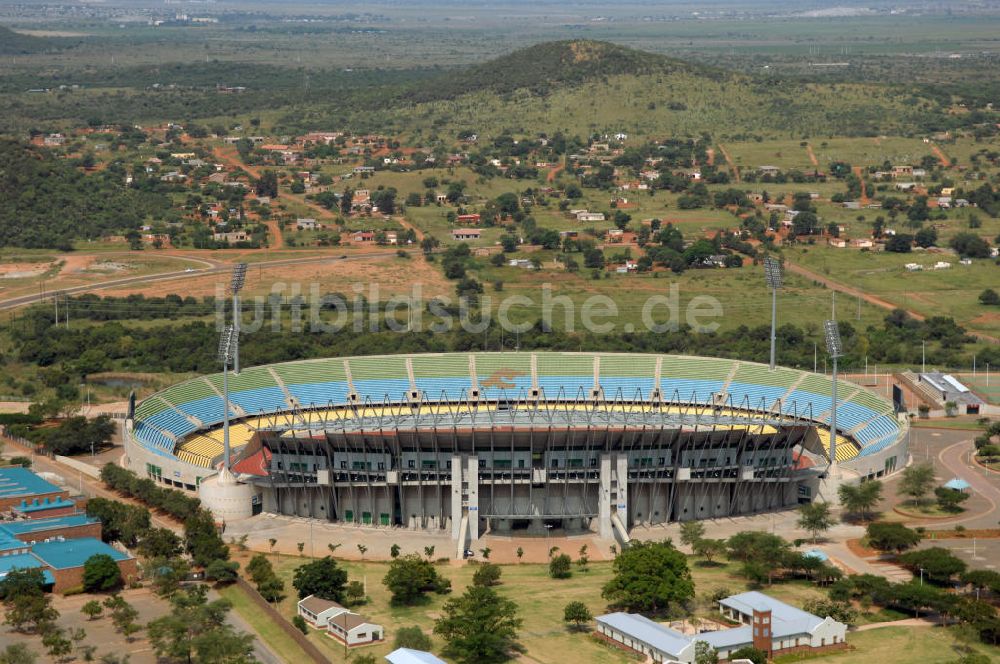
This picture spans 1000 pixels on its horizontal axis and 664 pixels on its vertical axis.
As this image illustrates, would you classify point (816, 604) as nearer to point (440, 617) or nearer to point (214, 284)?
point (440, 617)

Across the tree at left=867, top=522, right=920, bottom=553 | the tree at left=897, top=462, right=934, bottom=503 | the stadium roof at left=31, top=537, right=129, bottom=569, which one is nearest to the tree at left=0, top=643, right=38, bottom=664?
the stadium roof at left=31, top=537, right=129, bottom=569

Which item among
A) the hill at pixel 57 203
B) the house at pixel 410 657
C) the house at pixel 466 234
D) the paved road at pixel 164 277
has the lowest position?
the paved road at pixel 164 277

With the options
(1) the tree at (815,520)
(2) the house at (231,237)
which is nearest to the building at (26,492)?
(1) the tree at (815,520)

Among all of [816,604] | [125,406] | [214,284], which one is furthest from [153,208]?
[816,604]

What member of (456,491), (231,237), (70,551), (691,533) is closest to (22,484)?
(70,551)

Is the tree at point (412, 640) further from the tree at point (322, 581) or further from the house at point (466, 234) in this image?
the house at point (466, 234)

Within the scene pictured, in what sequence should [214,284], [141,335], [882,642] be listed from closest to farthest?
[882,642]
[141,335]
[214,284]

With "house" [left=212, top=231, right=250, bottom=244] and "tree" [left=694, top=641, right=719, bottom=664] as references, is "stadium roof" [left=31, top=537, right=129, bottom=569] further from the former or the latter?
"house" [left=212, top=231, right=250, bottom=244]
